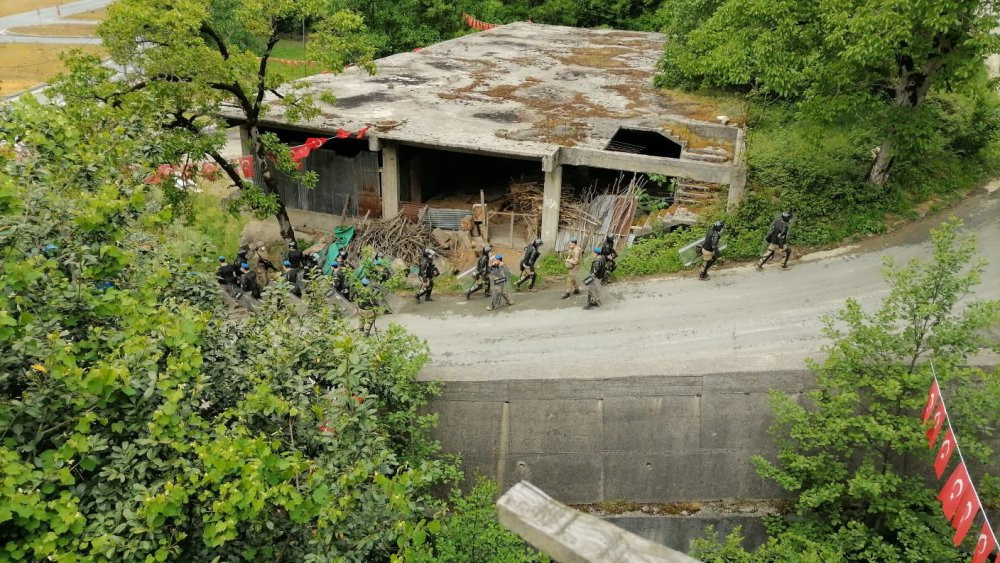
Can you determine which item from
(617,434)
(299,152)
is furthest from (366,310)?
(299,152)

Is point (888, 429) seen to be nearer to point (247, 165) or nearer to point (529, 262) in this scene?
point (529, 262)

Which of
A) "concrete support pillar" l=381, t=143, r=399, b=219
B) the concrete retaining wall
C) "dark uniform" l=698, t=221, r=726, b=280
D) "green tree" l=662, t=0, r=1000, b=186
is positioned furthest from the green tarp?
"green tree" l=662, t=0, r=1000, b=186

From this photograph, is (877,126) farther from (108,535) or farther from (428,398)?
(108,535)

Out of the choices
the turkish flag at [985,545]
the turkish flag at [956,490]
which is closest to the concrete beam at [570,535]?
the turkish flag at [985,545]

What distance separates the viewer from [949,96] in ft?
69.6

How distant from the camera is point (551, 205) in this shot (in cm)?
1738

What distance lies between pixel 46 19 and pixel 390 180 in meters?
51.1

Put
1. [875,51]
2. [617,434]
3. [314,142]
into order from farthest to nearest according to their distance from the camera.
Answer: [314,142] < [875,51] < [617,434]

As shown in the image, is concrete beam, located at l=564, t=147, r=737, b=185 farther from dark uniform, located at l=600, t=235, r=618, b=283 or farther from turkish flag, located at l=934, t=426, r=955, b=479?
turkish flag, located at l=934, t=426, r=955, b=479

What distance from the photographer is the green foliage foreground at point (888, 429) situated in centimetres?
838

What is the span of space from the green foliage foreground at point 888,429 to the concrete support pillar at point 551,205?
8752mm

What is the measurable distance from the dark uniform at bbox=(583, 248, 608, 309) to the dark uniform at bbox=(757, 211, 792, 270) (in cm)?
345

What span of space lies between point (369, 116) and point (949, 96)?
17.7 meters

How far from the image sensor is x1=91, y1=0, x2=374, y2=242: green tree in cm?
1348
